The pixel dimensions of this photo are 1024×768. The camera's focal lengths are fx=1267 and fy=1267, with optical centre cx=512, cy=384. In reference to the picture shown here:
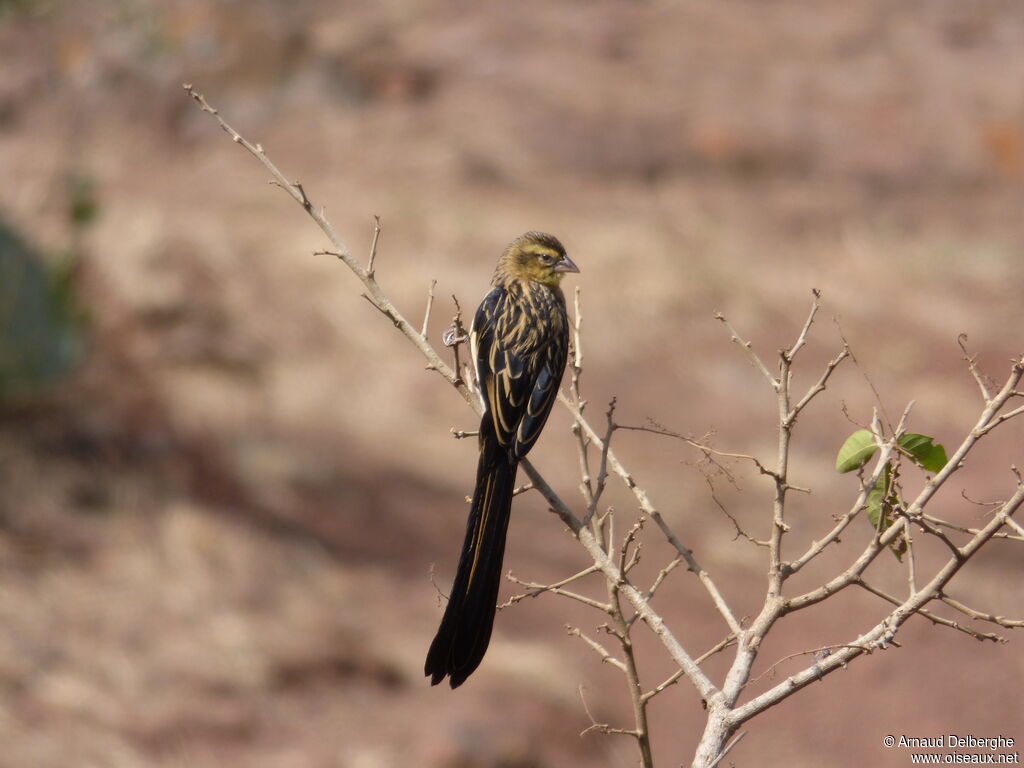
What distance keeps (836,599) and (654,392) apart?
4.44 m

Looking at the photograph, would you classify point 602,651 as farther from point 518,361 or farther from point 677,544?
point 518,361

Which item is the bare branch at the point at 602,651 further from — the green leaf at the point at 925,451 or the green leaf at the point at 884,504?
the green leaf at the point at 925,451

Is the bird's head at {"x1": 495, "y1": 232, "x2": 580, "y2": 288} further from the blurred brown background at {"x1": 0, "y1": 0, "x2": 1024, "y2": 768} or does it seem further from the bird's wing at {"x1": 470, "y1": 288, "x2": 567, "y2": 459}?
the blurred brown background at {"x1": 0, "y1": 0, "x2": 1024, "y2": 768}

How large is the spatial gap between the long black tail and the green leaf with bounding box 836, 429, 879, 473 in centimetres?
105

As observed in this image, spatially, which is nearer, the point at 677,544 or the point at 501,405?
the point at 677,544

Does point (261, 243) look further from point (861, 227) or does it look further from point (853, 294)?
point (861, 227)

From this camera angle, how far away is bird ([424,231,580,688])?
352cm

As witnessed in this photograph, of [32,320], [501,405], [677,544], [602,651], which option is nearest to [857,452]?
[677,544]

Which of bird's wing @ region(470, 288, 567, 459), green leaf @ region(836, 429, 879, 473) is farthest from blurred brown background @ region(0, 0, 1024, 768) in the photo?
green leaf @ region(836, 429, 879, 473)

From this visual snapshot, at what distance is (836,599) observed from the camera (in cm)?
1305

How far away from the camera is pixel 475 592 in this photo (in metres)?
3.67

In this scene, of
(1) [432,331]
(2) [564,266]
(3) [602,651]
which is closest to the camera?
(3) [602,651]

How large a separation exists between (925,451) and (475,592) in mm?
1314

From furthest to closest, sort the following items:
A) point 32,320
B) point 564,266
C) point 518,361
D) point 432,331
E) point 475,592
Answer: point 432,331
point 32,320
point 564,266
point 518,361
point 475,592
